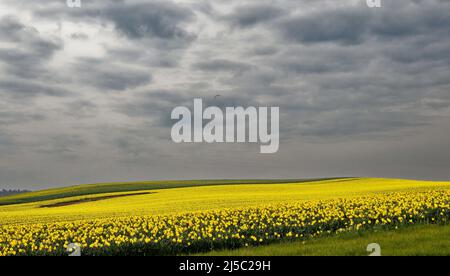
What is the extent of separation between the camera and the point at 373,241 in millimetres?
16156

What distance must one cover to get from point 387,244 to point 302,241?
12.3 ft

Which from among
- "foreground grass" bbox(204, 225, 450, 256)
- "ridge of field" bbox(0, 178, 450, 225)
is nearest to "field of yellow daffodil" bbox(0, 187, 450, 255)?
"foreground grass" bbox(204, 225, 450, 256)

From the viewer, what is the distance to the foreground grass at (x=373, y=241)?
14102 millimetres

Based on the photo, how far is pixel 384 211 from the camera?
2097cm

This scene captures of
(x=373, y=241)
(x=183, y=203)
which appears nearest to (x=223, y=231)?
(x=373, y=241)

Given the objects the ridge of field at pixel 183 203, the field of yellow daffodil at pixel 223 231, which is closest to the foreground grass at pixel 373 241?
the field of yellow daffodil at pixel 223 231

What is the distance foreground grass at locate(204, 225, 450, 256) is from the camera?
14.1 metres

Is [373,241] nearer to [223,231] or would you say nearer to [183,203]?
[223,231]

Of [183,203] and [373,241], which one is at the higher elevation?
[373,241]

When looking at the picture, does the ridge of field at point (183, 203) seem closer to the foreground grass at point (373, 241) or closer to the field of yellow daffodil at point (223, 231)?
the field of yellow daffodil at point (223, 231)
